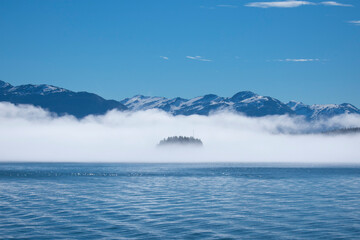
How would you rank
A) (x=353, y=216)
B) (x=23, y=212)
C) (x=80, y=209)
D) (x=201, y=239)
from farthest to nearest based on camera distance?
(x=80, y=209) < (x=23, y=212) < (x=353, y=216) < (x=201, y=239)

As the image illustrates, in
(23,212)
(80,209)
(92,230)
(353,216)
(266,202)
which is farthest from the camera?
(266,202)

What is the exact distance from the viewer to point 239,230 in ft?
147

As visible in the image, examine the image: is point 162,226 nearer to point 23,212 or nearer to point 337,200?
point 23,212

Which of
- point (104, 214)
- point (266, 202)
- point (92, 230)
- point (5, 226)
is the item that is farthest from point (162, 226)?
point (266, 202)

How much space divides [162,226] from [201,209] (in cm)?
1450

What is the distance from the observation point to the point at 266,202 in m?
68.3

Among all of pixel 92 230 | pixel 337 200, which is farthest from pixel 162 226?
pixel 337 200

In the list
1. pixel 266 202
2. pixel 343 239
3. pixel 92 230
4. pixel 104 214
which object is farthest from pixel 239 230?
pixel 266 202

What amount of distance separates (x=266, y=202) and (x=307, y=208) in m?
8.64

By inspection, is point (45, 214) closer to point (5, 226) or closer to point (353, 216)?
point (5, 226)

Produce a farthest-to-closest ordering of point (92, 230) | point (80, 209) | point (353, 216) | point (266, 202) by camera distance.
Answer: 1. point (266, 202)
2. point (80, 209)
3. point (353, 216)
4. point (92, 230)

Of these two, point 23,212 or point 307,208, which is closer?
point 23,212

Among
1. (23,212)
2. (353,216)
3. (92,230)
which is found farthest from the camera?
(23,212)

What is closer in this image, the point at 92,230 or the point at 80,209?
the point at 92,230
